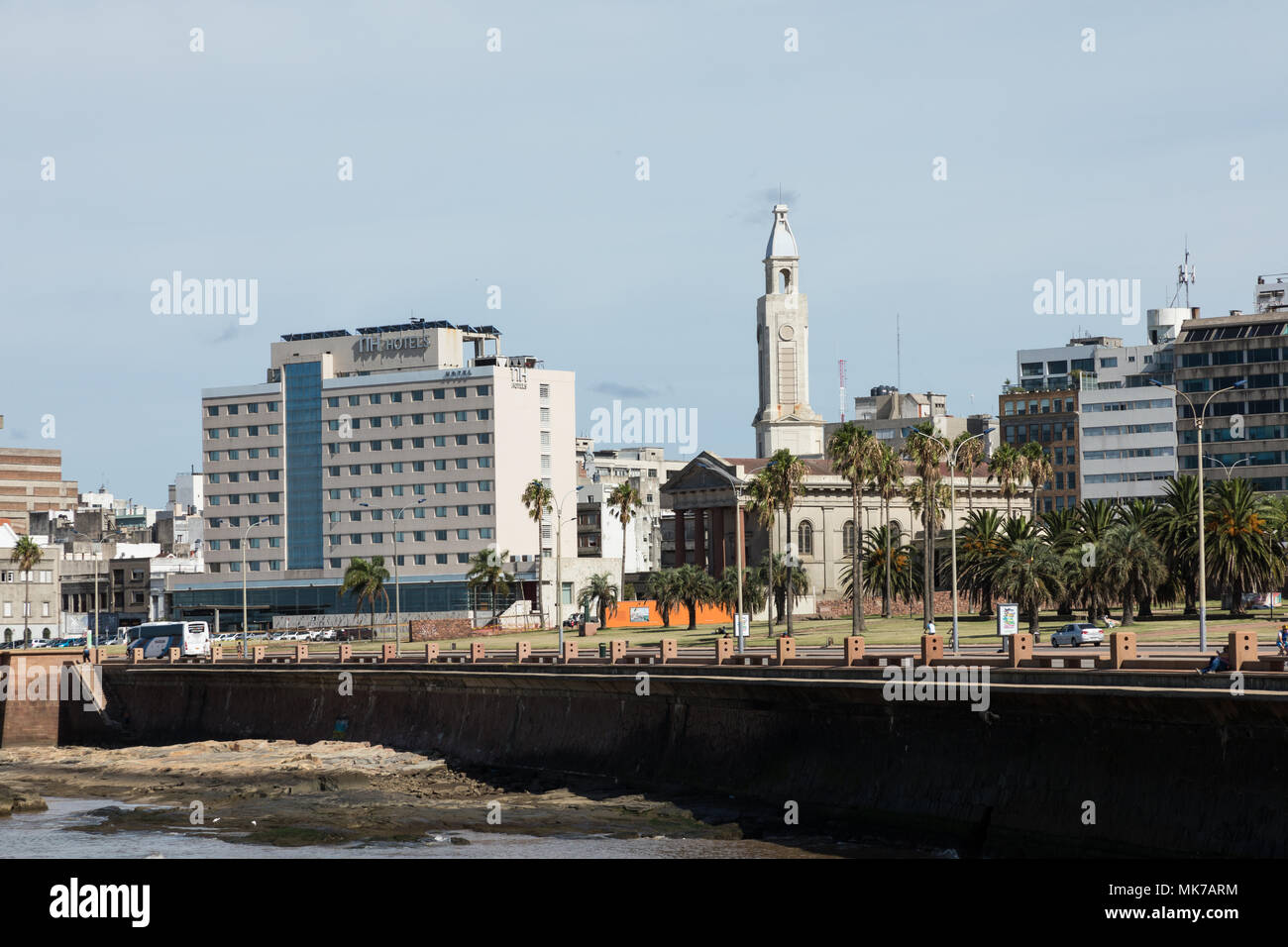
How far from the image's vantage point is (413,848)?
45.8 metres

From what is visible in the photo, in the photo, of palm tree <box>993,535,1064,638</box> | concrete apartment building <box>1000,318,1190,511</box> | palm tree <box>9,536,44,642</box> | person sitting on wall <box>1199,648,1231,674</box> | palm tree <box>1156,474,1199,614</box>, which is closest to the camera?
person sitting on wall <box>1199,648,1231,674</box>

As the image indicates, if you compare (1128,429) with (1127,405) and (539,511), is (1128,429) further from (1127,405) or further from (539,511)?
(539,511)

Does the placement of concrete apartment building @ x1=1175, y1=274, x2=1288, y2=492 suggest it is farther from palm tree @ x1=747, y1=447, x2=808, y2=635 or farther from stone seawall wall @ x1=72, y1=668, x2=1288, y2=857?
stone seawall wall @ x1=72, y1=668, x2=1288, y2=857

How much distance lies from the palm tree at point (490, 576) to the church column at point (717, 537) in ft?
63.0

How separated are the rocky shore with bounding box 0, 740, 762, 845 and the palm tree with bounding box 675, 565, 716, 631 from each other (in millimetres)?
50854

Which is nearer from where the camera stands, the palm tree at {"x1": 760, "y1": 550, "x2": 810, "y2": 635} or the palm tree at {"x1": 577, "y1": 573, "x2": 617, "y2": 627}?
the palm tree at {"x1": 760, "y1": 550, "x2": 810, "y2": 635}

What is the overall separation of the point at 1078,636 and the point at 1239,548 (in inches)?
587

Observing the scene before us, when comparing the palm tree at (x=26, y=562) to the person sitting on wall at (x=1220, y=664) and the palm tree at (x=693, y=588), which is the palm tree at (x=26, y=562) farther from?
the person sitting on wall at (x=1220, y=664)

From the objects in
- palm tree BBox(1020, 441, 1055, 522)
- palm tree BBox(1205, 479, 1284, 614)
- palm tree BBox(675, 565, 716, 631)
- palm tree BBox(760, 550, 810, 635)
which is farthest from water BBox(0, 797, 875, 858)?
palm tree BBox(1020, 441, 1055, 522)

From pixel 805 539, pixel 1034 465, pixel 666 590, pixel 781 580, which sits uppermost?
pixel 1034 465

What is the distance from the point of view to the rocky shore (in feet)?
161

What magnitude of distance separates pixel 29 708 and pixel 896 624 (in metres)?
51.5

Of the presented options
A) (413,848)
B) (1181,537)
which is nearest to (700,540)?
(1181,537)

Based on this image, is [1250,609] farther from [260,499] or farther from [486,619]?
[260,499]
